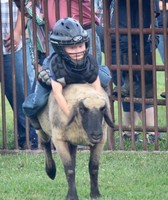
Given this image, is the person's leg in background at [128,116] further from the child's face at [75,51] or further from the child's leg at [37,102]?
the child's face at [75,51]

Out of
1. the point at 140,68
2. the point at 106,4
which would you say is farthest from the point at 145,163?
the point at 106,4

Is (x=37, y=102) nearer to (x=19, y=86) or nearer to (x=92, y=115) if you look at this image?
(x=92, y=115)

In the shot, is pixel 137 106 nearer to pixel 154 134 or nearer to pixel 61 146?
pixel 154 134

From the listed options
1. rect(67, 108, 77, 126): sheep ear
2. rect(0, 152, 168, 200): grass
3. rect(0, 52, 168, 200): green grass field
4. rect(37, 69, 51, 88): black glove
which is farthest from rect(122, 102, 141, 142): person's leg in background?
rect(67, 108, 77, 126): sheep ear

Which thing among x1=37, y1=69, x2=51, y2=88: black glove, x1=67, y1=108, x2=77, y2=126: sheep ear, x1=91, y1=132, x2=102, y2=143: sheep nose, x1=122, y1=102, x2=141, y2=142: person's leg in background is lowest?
x1=122, y1=102, x2=141, y2=142: person's leg in background

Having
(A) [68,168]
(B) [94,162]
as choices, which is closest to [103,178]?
(B) [94,162]

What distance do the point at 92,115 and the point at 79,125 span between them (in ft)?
0.73

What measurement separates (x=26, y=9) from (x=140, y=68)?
1.41 metres

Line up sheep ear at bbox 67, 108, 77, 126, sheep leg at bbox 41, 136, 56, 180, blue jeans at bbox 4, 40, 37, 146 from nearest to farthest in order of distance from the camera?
1. sheep ear at bbox 67, 108, 77, 126
2. sheep leg at bbox 41, 136, 56, 180
3. blue jeans at bbox 4, 40, 37, 146

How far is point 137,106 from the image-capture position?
1073 cm

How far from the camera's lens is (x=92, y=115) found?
23.1ft

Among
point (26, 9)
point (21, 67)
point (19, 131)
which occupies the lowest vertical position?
point (19, 131)

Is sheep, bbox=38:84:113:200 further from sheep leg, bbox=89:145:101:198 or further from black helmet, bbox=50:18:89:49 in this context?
black helmet, bbox=50:18:89:49

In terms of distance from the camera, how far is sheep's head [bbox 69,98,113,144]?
23.0 ft
